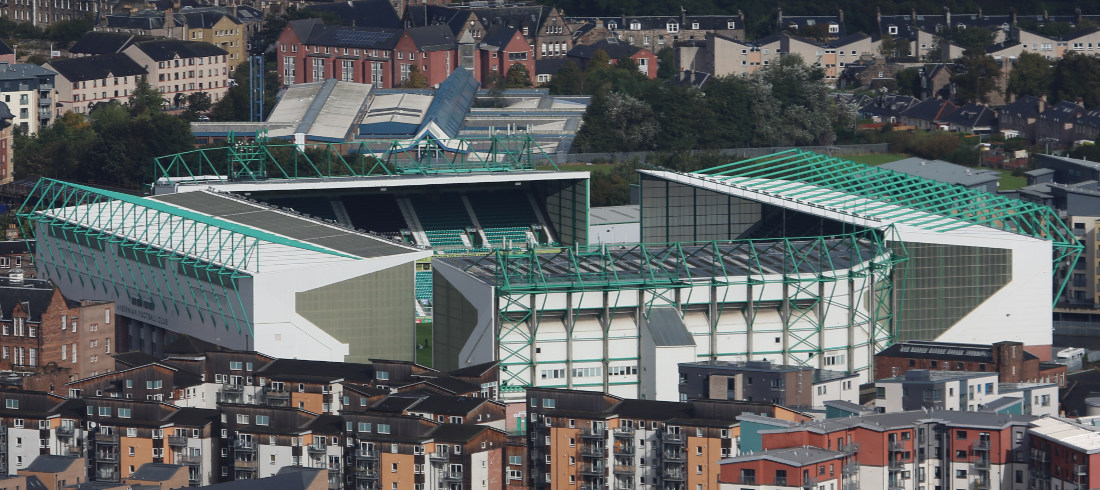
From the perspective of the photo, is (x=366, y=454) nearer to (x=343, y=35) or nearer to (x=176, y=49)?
(x=176, y=49)

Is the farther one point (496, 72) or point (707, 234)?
point (496, 72)

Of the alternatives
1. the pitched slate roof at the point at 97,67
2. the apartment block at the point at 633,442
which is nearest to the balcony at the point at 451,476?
the apartment block at the point at 633,442

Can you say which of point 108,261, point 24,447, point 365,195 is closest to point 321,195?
point 365,195

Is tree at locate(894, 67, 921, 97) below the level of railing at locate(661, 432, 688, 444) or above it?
above

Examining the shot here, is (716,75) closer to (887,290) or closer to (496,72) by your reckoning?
(496,72)

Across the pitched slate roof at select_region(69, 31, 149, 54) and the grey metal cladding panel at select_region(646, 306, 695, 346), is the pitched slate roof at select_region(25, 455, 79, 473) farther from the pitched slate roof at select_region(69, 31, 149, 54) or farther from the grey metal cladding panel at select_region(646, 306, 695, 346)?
the pitched slate roof at select_region(69, 31, 149, 54)

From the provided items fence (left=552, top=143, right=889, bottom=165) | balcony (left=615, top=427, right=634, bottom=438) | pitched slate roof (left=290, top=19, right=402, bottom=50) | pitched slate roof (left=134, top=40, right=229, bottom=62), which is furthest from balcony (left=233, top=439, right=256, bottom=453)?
pitched slate roof (left=290, top=19, right=402, bottom=50)
